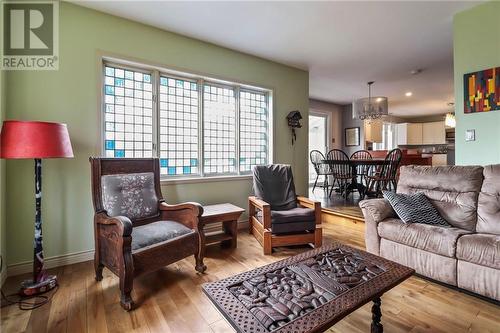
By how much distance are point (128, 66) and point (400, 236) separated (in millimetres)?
3371

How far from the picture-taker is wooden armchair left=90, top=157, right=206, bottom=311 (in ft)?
5.78

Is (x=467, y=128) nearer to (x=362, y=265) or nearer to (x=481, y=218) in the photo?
(x=481, y=218)

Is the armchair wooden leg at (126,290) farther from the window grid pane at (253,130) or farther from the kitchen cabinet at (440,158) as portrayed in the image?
the kitchen cabinet at (440,158)

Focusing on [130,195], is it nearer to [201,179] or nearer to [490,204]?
[201,179]

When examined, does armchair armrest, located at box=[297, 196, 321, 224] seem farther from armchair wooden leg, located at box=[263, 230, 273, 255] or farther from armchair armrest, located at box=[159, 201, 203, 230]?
armchair armrest, located at box=[159, 201, 203, 230]

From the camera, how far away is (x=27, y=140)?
176cm

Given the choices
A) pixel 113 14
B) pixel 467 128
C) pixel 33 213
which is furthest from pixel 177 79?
pixel 467 128

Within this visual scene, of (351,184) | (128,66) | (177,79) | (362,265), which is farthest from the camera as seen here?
(351,184)

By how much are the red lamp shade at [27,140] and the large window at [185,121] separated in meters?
0.89

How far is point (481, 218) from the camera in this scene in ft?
6.79

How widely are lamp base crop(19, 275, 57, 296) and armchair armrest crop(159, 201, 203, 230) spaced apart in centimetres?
99

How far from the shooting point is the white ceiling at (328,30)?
2.53 meters

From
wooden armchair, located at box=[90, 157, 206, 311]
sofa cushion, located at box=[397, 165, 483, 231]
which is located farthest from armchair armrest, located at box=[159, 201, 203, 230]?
sofa cushion, located at box=[397, 165, 483, 231]

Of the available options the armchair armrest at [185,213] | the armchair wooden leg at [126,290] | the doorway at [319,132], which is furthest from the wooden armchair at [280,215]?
the doorway at [319,132]
